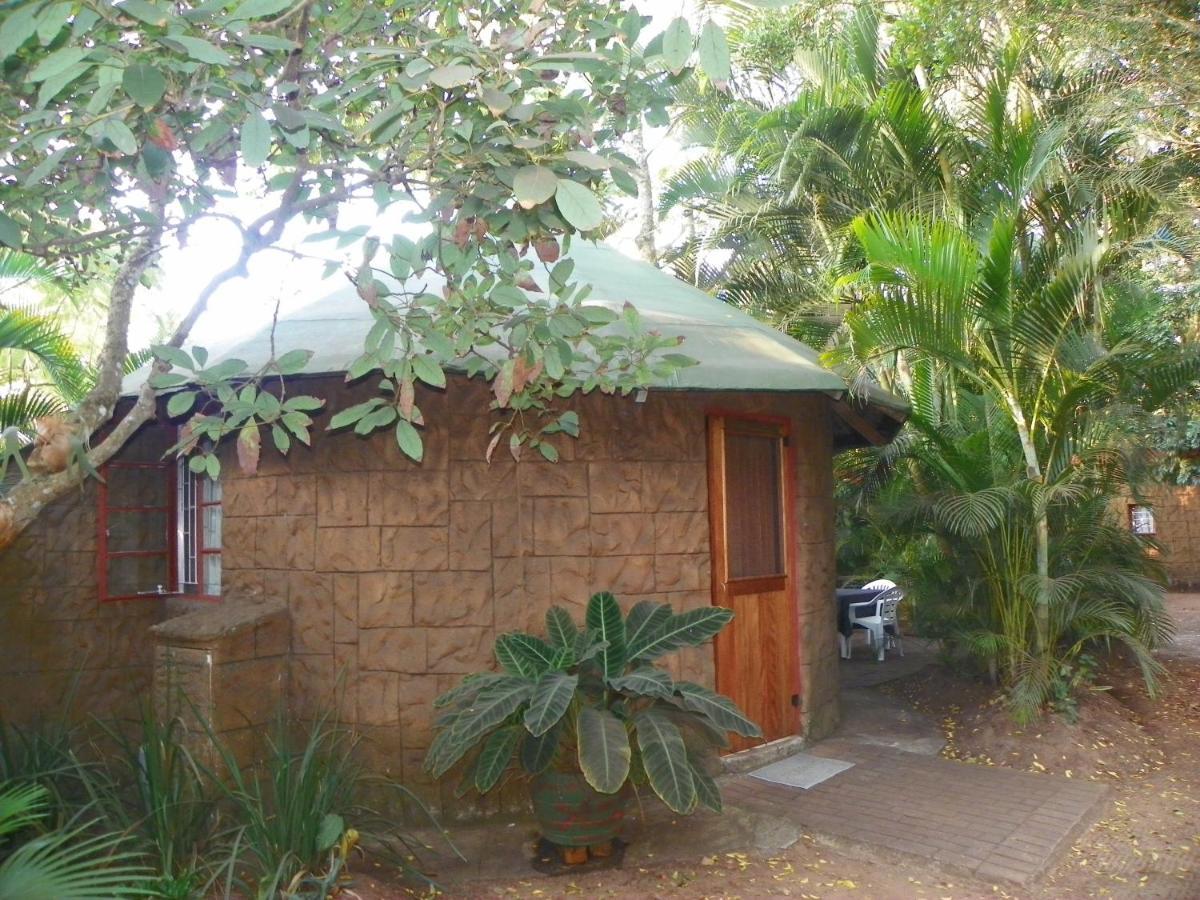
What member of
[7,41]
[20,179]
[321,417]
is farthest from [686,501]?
[7,41]

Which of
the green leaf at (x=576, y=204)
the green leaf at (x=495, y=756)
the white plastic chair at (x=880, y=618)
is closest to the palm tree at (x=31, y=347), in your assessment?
the green leaf at (x=495, y=756)

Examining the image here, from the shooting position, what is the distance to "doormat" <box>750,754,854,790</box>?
6.33 m

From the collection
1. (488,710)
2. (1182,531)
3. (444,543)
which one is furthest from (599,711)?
(1182,531)

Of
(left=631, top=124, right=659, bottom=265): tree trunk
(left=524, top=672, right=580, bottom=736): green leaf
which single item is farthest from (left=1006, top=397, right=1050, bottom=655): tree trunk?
(left=631, top=124, right=659, bottom=265): tree trunk

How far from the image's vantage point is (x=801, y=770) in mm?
6555

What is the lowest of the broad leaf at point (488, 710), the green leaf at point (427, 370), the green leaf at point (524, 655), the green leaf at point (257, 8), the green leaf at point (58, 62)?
the broad leaf at point (488, 710)

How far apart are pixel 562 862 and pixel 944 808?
2380 mm

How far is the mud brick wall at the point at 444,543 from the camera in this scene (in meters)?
5.94

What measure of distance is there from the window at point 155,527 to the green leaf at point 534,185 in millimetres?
4978

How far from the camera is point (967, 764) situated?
6836 millimetres

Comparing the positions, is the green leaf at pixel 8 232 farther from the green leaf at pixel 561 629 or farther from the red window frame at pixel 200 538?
the red window frame at pixel 200 538

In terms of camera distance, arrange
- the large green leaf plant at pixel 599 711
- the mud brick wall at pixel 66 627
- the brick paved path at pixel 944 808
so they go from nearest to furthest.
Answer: the large green leaf plant at pixel 599 711 < the brick paved path at pixel 944 808 < the mud brick wall at pixel 66 627

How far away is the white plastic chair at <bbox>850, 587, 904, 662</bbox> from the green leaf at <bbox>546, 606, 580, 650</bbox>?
614 centimetres

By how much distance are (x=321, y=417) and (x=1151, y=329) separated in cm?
697
